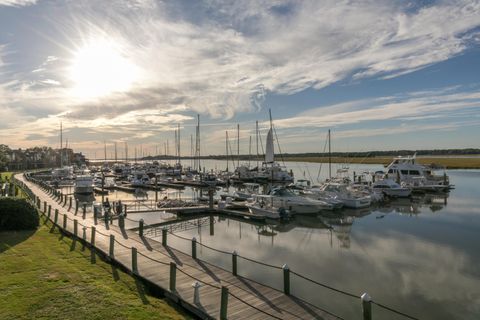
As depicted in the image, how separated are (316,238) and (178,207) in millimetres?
15524

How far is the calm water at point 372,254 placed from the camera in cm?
1434

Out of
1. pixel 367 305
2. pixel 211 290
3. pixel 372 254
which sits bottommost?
pixel 372 254

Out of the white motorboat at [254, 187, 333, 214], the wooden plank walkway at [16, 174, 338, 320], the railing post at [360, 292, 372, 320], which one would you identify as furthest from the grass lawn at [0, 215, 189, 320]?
the white motorboat at [254, 187, 333, 214]

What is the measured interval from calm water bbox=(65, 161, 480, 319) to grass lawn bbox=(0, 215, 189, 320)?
21.7ft

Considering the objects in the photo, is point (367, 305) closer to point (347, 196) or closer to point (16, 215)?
point (16, 215)

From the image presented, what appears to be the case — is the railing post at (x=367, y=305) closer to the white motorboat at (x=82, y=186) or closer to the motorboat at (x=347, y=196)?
the motorboat at (x=347, y=196)

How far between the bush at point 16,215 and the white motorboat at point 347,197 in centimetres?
3130

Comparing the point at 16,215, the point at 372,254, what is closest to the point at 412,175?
the point at 372,254

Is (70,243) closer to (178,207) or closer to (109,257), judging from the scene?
(109,257)

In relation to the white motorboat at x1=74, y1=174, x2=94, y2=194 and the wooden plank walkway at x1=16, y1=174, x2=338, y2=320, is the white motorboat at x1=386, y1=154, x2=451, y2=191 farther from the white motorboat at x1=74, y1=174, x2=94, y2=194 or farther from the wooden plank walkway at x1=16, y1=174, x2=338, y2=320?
the white motorboat at x1=74, y1=174, x2=94, y2=194

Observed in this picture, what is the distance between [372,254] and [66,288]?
56.8 feet

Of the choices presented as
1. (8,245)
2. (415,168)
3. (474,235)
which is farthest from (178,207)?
(415,168)

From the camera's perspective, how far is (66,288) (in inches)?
445

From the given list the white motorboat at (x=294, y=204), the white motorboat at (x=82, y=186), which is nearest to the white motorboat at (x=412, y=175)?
the white motorboat at (x=294, y=204)
